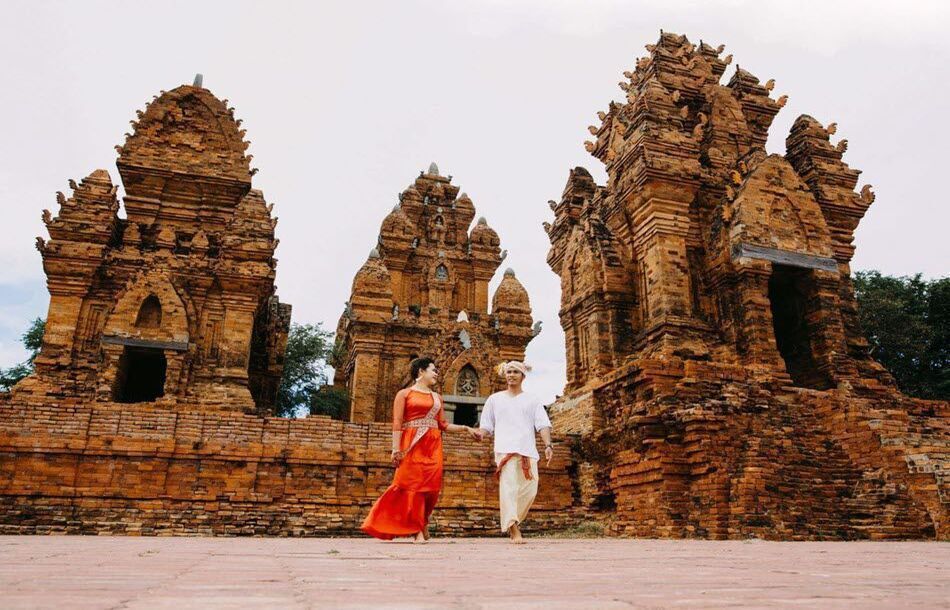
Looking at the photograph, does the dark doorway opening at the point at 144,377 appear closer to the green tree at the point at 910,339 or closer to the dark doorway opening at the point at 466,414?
the dark doorway opening at the point at 466,414

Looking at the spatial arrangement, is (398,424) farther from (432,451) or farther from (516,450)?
(516,450)

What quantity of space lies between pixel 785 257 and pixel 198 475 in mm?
11191

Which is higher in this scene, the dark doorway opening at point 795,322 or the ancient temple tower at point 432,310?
the ancient temple tower at point 432,310

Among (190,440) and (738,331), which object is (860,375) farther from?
(190,440)

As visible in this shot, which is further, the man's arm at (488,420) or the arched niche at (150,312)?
the arched niche at (150,312)

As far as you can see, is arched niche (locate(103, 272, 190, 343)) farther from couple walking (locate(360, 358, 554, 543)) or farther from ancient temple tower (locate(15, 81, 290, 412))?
couple walking (locate(360, 358, 554, 543))

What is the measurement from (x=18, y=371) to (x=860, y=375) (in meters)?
29.5

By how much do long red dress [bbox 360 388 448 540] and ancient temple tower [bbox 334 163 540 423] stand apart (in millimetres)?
13609

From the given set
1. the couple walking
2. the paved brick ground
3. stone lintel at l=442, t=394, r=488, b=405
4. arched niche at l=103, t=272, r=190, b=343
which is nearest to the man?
the couple walking

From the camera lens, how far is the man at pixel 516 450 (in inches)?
255

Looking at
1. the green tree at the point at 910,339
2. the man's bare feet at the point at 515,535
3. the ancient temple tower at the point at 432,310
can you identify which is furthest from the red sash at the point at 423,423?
the green tree at the point at 910,339

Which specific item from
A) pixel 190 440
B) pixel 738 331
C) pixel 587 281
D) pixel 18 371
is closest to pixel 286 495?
pixel 190 440

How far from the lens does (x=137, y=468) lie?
10289mm

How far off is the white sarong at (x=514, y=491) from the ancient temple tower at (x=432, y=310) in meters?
13.3
